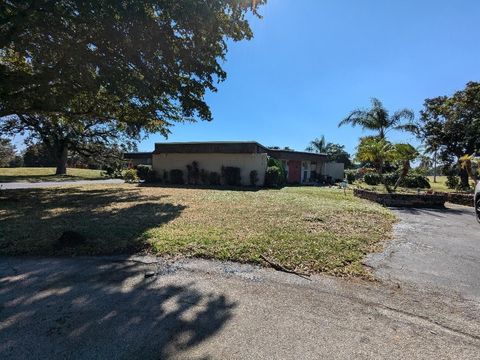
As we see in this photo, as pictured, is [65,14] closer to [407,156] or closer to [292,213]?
[292,213]

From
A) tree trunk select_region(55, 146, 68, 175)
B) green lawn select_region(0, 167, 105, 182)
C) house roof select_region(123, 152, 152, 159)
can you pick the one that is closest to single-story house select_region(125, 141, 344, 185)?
green lawn select_region(0, 167, 105, 182)

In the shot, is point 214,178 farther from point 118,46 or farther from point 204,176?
point 118,46

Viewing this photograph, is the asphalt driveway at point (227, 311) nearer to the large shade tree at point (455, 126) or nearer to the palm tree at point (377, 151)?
the palm tree at point (377, 151)

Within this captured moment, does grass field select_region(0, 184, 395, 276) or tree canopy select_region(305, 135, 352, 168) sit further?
tree canopy select_region(305, 135, 352, 168)

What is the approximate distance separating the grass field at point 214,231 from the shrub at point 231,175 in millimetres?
10240

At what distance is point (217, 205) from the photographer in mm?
10516

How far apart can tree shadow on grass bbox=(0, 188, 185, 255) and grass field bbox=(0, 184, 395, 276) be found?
0.02 meters

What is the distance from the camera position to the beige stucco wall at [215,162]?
20219mm

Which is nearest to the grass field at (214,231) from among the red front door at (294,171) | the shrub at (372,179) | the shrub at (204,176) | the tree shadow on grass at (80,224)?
the tree shadow on grass at (80,224)

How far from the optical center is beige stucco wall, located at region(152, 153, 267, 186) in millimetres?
20219

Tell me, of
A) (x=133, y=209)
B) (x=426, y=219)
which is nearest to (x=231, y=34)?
(x=133, y=209)

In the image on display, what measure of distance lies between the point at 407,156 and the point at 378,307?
42.9 feet

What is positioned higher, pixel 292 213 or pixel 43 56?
pixel 43 56

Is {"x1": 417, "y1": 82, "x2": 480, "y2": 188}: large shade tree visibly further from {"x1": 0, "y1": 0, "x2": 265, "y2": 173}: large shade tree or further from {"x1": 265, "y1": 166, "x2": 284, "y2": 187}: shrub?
{"x1": 0, "y1": 0, "x2": 265, "y2": 173}: large shade tree
